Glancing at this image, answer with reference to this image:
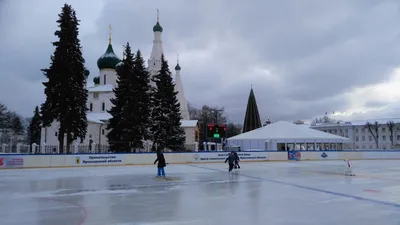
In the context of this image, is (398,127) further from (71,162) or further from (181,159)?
(71,162)

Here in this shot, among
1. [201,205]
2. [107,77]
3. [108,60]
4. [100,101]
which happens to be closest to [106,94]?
[100,101]

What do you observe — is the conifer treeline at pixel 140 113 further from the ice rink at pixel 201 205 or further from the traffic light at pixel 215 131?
the ice rink at pixel 201 205

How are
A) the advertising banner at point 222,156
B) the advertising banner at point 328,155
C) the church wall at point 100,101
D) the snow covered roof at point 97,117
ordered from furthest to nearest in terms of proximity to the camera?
the church wall at point 100,101, the snow covered roof at point 97,117, the advertising banner at point 328,155, the advertising banner at point 222,156

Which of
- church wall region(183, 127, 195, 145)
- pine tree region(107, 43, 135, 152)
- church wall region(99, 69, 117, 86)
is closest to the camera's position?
pine tree region(107, 43, 135, 152)

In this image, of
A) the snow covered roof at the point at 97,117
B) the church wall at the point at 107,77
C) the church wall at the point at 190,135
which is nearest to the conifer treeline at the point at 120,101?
the snow covered roof at the point at 97,117

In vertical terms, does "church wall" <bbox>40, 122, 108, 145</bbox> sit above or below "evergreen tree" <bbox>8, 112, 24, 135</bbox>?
below

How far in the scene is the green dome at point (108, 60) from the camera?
201 ft

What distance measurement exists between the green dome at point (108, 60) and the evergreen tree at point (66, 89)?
2679cm

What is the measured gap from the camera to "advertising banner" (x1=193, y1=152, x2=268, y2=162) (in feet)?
106

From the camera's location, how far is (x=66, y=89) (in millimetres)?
33062

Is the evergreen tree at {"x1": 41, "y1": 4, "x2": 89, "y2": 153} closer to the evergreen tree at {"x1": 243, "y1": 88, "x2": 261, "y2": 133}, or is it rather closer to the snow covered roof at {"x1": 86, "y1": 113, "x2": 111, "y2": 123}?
the snow covered roof at {"x1": 86, "y1": 113, "x2": 111, "y2": 123}

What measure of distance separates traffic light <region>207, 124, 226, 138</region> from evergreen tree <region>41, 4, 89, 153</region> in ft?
40.3

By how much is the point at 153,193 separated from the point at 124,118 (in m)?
25.2

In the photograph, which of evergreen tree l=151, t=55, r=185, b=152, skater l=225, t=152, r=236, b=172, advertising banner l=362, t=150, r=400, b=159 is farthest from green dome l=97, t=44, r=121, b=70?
skater l=225, t=152, r=236, b=172
